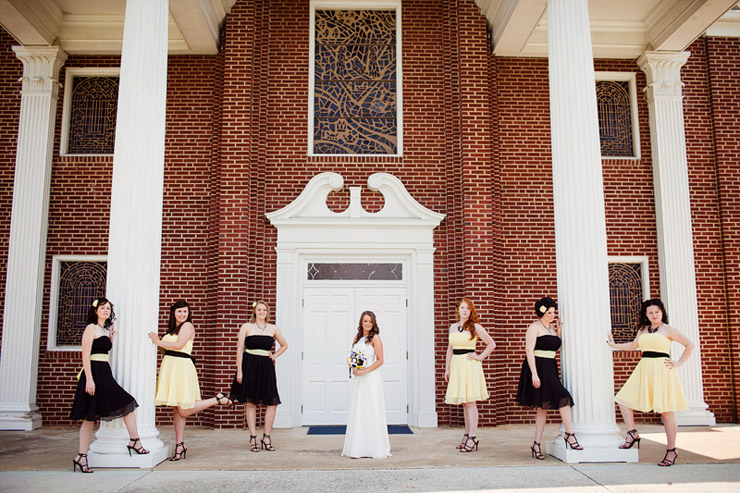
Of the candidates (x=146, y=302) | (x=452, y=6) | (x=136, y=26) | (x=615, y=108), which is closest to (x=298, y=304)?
(x=146, y=302)

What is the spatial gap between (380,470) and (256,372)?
79.7 inches

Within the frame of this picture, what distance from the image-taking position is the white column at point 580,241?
6.68 m

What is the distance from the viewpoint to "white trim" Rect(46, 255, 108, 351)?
9.89 m

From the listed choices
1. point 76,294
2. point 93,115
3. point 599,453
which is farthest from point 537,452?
point 93,115

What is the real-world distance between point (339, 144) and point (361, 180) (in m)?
0.76

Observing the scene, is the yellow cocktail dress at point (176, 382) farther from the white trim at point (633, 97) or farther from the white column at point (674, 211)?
the white trim at point (633, 97)

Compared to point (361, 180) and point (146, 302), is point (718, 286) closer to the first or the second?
point (361, 180)

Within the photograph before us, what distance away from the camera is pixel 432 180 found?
33.6ft

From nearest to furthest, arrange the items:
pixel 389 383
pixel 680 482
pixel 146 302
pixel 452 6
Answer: pixel 680 482 < pixel 146 302 < pixel 389 383 < pixel 452 6

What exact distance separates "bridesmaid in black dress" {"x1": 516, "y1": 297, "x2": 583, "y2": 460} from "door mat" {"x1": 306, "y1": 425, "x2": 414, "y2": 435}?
2.57 meters

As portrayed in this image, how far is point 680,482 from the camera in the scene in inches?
222

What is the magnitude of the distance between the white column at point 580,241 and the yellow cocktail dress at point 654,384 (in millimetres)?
260

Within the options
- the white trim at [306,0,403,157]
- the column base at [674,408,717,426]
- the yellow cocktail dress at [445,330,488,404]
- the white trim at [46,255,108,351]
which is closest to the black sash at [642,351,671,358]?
the yellow cocktail dress at [445,330,488,404]

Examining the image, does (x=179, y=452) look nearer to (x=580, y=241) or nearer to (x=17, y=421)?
(x=17, y=421)
